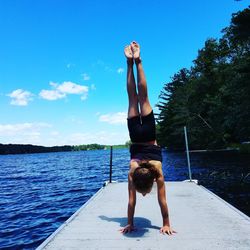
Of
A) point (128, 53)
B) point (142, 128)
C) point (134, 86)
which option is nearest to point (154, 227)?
point (142, 128)

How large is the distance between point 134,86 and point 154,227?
2.50 m

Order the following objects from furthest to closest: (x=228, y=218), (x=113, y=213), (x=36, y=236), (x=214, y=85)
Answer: (x=214, y=85), (x=36, y=236), (x=113, y=213), (x=228, y=218)

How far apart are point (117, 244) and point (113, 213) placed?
2314mm

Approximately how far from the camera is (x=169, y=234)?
5.29m

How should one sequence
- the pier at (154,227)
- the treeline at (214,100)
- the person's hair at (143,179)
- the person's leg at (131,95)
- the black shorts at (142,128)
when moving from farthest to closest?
the treeline at (214,100), the person's leg at (131,95), the black shorts at (142,128), the person's hair at (143,179), the pier at (154,227)

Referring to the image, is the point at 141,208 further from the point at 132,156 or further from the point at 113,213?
the point at 132,156

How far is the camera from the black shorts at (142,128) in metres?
5.77

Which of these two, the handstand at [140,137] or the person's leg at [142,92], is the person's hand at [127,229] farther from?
the person's leg at [142,92]

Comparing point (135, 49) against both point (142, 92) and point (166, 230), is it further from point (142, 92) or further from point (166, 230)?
point (166, 230)

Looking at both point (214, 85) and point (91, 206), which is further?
point (214, 85)

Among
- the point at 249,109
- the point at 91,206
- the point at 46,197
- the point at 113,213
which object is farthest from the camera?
the point at 249,109

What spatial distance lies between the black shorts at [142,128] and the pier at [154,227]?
1567 millimetres

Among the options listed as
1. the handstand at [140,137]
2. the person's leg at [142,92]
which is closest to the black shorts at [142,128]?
the handstand at [140,137]

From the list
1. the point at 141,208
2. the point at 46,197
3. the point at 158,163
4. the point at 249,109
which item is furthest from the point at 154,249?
the point at 249,109
